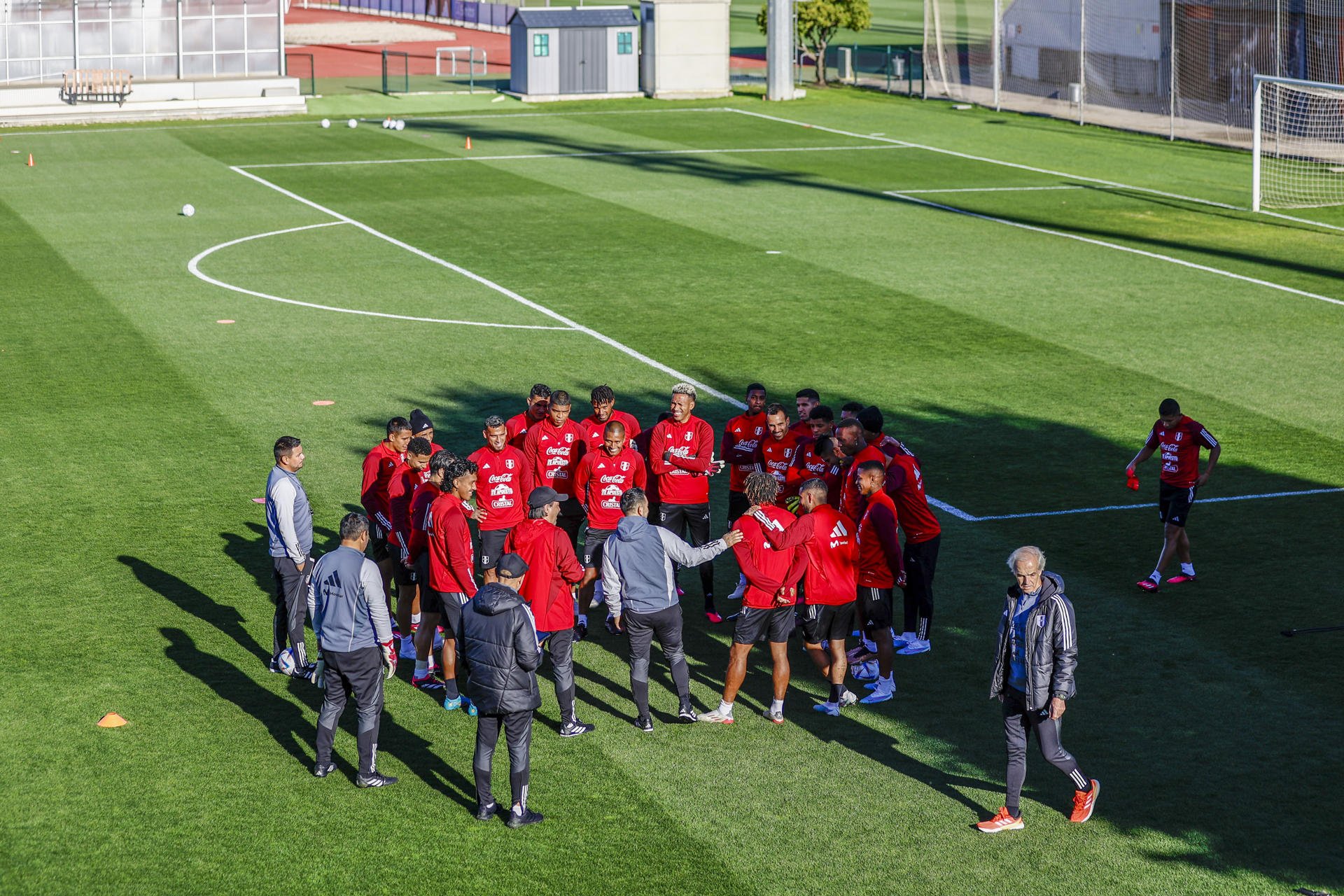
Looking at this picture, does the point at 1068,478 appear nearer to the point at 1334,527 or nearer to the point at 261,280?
the point at 1334,527

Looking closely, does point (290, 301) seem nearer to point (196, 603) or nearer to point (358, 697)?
point (196, 603)

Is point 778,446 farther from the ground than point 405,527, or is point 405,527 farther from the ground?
point 778,446

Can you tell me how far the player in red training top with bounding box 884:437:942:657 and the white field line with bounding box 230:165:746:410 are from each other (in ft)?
24.2

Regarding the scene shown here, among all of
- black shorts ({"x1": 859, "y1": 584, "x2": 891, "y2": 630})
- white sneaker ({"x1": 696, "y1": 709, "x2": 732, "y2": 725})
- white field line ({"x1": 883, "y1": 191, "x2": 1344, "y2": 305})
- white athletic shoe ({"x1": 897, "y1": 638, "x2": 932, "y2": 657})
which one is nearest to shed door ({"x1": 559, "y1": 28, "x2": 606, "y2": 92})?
white field line ({"x1": 883, "y1": 191, "x2": 1344, "y2": 305})

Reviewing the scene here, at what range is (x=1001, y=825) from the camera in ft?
34.5

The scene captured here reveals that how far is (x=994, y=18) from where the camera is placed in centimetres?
5359

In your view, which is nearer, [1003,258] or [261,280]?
[261,280]

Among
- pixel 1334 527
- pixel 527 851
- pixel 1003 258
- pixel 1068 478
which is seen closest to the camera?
pixel 527 851

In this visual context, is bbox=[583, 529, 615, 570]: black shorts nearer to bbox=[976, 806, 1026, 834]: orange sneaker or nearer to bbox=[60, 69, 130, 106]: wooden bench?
bbox=[976, 806, 1026, 834]: orange sneaker

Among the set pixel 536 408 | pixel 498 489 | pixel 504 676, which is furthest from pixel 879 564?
pixel 536 408

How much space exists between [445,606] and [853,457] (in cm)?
369

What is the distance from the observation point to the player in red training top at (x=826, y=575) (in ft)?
39.5

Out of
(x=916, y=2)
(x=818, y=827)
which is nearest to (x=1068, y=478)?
(x=818, y=827)

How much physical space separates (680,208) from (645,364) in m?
12.8
